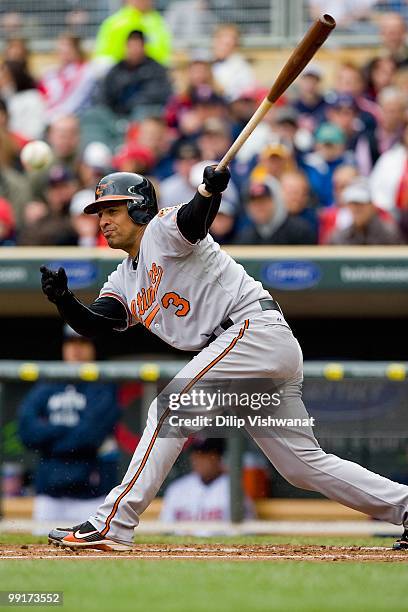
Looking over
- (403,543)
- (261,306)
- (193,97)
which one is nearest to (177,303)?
(261,306)

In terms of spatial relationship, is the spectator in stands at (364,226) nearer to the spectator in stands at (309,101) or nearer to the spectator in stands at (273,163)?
the spectator in stands at (273,163)

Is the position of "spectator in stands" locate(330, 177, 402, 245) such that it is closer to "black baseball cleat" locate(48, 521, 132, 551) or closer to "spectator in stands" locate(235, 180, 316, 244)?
"spectator in stands" locate(235, 180, 316, 244)

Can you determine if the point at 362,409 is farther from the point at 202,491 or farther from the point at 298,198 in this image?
the point at 298,198

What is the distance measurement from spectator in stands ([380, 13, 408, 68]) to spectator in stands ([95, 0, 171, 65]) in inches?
82.6

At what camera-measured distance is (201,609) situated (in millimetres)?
3303

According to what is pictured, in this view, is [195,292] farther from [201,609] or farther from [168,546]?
[201,609]

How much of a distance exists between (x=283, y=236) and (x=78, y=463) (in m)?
2.29

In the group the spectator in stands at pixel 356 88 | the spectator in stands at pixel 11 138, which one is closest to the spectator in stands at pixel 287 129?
the spectator in stands at pixel 356 88

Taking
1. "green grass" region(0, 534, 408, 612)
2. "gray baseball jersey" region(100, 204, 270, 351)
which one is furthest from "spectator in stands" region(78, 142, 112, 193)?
"green grass" region(0, 534, 408, 612)

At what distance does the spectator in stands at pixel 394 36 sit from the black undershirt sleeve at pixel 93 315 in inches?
249

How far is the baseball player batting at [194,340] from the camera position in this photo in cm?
483

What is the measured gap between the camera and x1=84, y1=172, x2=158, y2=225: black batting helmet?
16.8 feet

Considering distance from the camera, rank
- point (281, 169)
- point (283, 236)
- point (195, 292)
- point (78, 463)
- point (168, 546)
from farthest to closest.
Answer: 1. point (281, 169)
2. point (283, 236)
3. point (78, 463)
4. point (168, 546)
5. point (195, 292)

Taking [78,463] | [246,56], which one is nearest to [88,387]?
[78,463]
